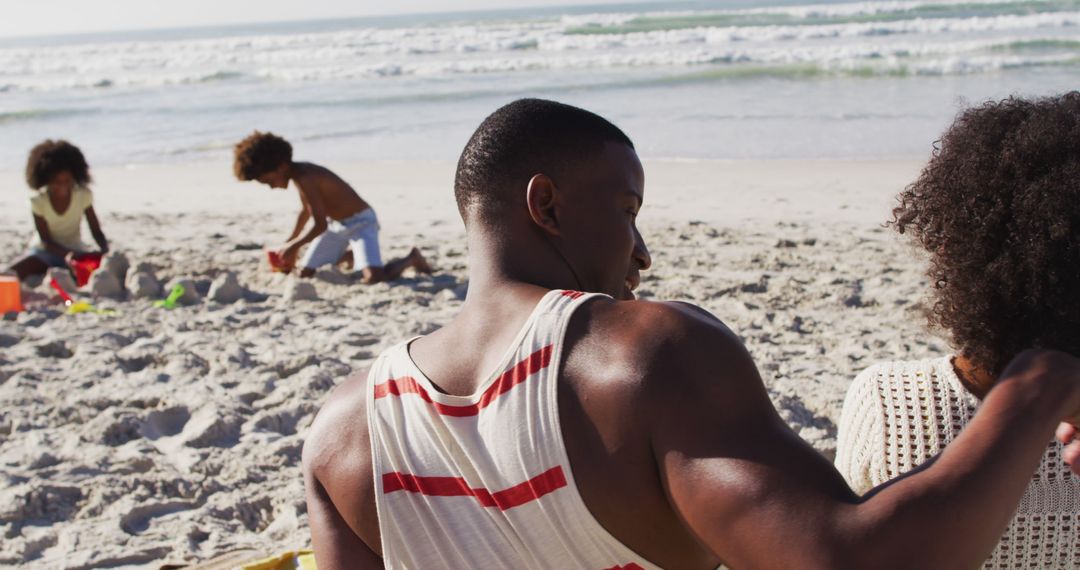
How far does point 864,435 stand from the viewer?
5.86 ft

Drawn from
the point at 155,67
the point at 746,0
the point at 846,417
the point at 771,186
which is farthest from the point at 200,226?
the point at 746,0

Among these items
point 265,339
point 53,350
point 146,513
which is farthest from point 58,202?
point 146,513

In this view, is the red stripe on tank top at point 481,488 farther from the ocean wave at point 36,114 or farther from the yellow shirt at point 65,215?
the ocean wave at point 36,114

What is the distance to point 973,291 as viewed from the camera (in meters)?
1.53

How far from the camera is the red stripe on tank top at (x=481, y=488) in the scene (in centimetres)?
131

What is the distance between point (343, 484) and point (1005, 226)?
100 centimetres

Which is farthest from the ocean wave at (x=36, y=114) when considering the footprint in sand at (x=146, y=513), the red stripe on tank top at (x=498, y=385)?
the red stripe on tank top at (x=498, y=385)

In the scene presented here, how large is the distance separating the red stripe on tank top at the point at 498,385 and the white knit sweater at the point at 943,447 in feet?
2.28

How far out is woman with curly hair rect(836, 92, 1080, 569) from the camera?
4.75ft

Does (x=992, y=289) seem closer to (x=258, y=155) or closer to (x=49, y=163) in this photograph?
(x=258, y=155)

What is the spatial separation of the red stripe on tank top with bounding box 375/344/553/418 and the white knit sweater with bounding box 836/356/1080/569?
696 mm

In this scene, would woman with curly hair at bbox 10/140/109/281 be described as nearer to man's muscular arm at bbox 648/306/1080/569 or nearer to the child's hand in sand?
the child's hand in sand

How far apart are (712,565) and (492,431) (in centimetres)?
35

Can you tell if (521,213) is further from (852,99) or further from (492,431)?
(852,99)
